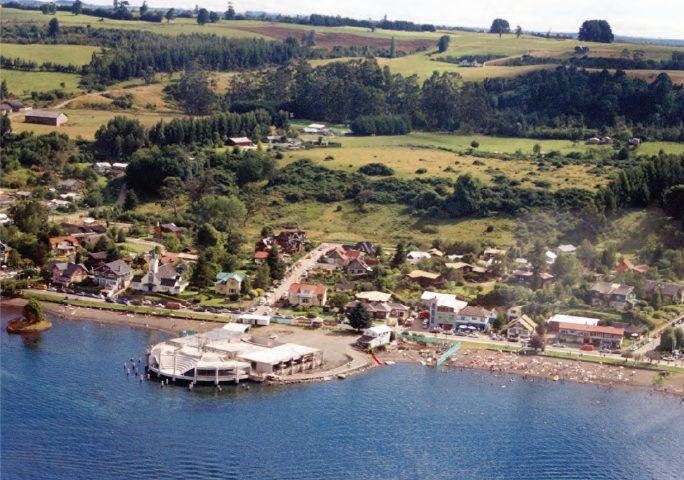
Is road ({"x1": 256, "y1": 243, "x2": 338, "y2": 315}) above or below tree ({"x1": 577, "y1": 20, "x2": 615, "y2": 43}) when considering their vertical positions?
below

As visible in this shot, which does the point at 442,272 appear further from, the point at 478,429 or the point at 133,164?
the point at 133,164

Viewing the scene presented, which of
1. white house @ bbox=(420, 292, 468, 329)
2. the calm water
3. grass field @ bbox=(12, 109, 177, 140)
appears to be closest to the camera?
the calm water

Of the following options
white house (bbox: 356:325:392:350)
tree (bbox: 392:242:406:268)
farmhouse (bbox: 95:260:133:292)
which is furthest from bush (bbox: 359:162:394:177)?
white house (bbox: 356:325:392:350)

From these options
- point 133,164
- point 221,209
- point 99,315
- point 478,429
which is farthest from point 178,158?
point 478,429

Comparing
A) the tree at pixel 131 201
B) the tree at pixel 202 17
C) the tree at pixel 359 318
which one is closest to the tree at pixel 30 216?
the tree at pixel 131 201

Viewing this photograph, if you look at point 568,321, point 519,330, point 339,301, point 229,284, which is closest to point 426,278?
point 339,301

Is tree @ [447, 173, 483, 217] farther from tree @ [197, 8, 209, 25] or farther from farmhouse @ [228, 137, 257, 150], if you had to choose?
tree @ [197, 8, 209, 25]

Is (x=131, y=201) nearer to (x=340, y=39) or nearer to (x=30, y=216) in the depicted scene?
(x=30, y=216)
